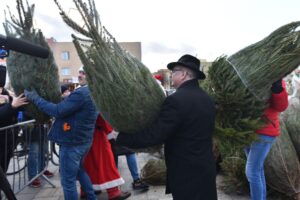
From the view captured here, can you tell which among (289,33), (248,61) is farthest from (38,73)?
(289,33)

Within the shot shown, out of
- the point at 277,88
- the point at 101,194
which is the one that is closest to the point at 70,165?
the point at 101,194

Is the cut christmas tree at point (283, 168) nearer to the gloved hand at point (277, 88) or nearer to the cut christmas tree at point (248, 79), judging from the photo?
the gloved hand at point (277, 88)

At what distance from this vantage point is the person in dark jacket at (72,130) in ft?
10.7

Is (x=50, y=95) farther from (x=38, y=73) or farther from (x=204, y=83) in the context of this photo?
(x=204, y=83)

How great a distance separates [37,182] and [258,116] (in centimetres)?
402

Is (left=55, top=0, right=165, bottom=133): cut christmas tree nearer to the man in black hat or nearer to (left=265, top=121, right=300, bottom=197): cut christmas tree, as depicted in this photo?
the man in black hat

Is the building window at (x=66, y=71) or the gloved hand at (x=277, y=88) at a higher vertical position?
the building window at (x=66, y=71)

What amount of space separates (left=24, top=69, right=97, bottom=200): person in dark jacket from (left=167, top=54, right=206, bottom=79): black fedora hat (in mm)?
1298

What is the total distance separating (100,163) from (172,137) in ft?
6.93

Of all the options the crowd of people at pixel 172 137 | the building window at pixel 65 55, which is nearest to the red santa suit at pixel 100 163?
the crowd of people at pixel 172 137

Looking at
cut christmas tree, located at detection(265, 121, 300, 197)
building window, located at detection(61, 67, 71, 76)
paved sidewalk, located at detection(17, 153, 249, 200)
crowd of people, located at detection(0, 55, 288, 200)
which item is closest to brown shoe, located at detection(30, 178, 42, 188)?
paved sidewalk, located at detection(17, 153, 249, 200)

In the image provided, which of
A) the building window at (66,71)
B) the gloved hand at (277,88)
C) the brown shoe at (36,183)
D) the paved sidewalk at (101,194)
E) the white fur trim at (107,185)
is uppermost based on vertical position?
the building window at (66,71)

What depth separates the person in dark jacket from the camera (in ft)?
10.7

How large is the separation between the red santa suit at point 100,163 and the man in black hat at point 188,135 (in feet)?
6.30
